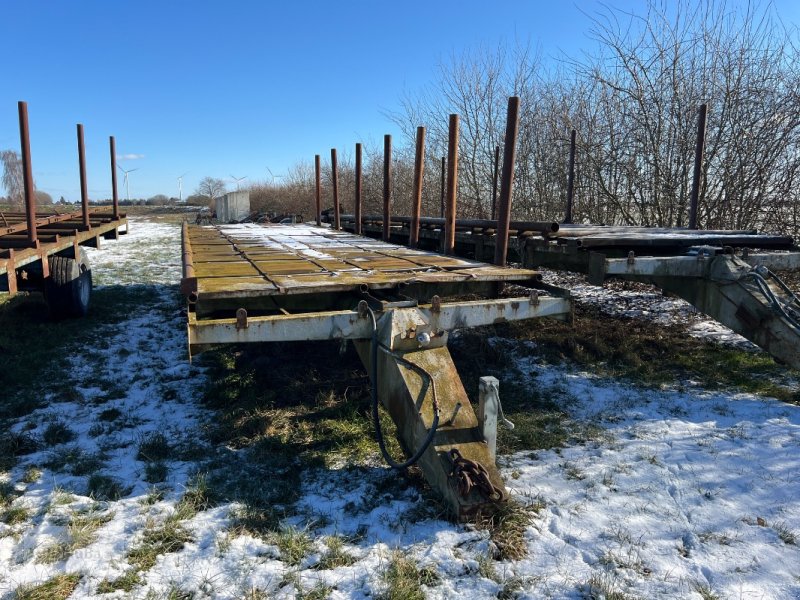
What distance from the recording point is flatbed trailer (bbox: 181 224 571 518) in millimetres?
2662

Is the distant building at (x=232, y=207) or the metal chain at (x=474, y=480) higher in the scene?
Result: the distant building at (x=232, y=207)

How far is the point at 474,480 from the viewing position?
2.52m

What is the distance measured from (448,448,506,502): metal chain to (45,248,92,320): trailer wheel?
5.71 metres

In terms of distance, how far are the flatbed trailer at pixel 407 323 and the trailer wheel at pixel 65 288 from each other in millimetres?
2949

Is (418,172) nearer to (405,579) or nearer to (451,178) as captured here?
(451,178)

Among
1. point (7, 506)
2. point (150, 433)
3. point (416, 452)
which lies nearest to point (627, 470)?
point (416, 452)

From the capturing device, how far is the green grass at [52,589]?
208 centimetres

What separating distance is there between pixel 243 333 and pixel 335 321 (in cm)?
50

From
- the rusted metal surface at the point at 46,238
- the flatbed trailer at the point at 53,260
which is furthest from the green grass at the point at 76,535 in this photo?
the flatbed trailer at the point at 53,260

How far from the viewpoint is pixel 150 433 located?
3707 mm

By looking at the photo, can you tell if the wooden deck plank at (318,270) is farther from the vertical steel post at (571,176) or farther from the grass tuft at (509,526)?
the vertical steel post at (571,176)

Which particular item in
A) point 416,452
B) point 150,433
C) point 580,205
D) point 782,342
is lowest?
point 150,433

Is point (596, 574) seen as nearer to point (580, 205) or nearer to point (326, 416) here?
point (326, 416)

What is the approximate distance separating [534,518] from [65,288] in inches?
236
